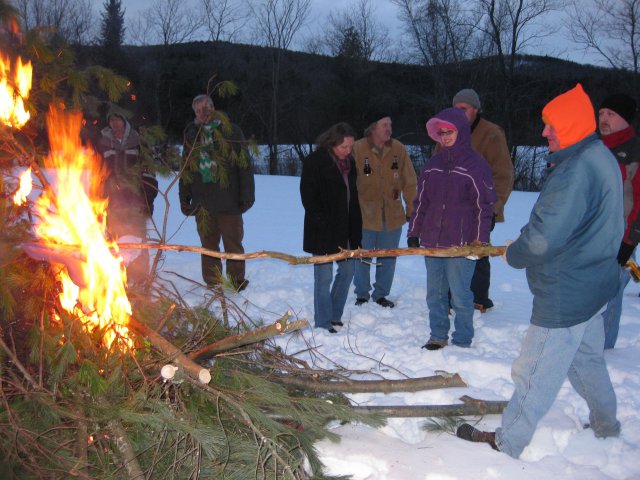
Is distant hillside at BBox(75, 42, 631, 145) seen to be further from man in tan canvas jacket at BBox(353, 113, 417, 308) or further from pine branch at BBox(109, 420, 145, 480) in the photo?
pine branch at BBox(109, 420, 145, 480)

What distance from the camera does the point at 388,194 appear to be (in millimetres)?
5633

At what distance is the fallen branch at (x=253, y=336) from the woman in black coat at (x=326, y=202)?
6.56 feet

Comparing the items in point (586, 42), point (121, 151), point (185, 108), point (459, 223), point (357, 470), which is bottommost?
point (357, 470)

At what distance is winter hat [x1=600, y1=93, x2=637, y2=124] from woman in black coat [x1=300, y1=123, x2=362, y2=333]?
199 cm

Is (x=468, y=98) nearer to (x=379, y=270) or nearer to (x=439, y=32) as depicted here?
(x=379, y=270)

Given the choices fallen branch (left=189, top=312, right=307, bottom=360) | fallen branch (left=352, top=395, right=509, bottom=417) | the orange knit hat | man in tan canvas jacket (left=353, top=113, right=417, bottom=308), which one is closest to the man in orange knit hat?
the orange knit hat

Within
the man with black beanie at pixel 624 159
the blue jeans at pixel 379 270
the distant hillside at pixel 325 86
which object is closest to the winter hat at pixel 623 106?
the man with black beanie at pixel 624 159

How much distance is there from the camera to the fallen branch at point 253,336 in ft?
8.89

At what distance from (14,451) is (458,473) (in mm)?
2073

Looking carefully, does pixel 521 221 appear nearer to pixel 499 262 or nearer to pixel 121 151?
pixel 499 262

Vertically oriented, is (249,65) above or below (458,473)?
above

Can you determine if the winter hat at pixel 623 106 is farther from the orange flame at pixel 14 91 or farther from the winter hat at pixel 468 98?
the orange flame at pixel 14 91

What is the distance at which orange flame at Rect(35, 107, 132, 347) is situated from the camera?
285 centimetres

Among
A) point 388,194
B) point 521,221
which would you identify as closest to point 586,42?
point 521,221
